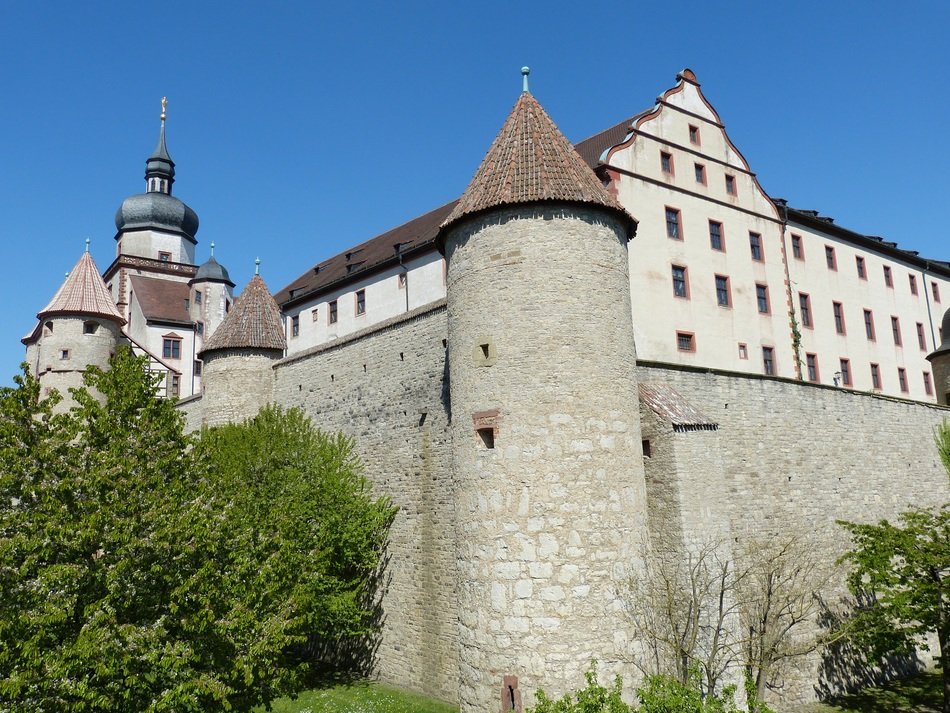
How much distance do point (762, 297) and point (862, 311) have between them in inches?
348

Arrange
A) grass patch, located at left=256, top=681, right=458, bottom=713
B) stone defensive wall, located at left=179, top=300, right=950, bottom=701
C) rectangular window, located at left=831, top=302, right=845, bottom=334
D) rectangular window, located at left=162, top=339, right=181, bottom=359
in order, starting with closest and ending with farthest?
stone defensive wall, located at left=179, top=300, right=950, bottom=701, grass patch, located at left=256, top=681, right=458, bottom=713, rectangular window, located at left=831, top=302, right=845, bottom=334, rectangular window, located at left=162, top=339, right=181, bottom=359

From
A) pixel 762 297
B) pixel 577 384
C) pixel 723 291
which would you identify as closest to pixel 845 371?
pixel 762 297

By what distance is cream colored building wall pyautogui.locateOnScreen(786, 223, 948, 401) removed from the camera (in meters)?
29.8

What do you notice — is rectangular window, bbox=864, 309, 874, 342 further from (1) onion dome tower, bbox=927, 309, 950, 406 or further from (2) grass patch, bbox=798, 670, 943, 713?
(2) grass patch, bbox=798, 670, 943, 713

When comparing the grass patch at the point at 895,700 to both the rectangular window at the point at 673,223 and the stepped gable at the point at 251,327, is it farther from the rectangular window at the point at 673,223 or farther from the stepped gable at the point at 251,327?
the stepped gable at the point at 251,327

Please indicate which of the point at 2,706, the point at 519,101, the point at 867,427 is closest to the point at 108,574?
the point at 2,706

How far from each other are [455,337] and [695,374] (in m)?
6.07

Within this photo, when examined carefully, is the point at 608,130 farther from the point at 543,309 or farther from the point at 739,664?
the point at 739,664

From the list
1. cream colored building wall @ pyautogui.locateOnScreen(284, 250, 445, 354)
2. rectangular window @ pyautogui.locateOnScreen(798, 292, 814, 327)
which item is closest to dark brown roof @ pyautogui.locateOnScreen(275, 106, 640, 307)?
cream colored building wall @ pyautogui.locateOnScreen(284, 250, 445, 354)

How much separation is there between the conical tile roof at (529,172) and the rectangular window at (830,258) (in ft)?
69.5

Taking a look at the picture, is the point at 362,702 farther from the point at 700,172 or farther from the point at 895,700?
the point at 700,172

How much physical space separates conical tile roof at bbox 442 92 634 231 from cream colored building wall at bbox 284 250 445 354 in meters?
12.5

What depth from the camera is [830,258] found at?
3188 centimetres

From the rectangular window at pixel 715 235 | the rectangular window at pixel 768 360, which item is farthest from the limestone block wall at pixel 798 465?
the rectangular window at pixel 715 235
